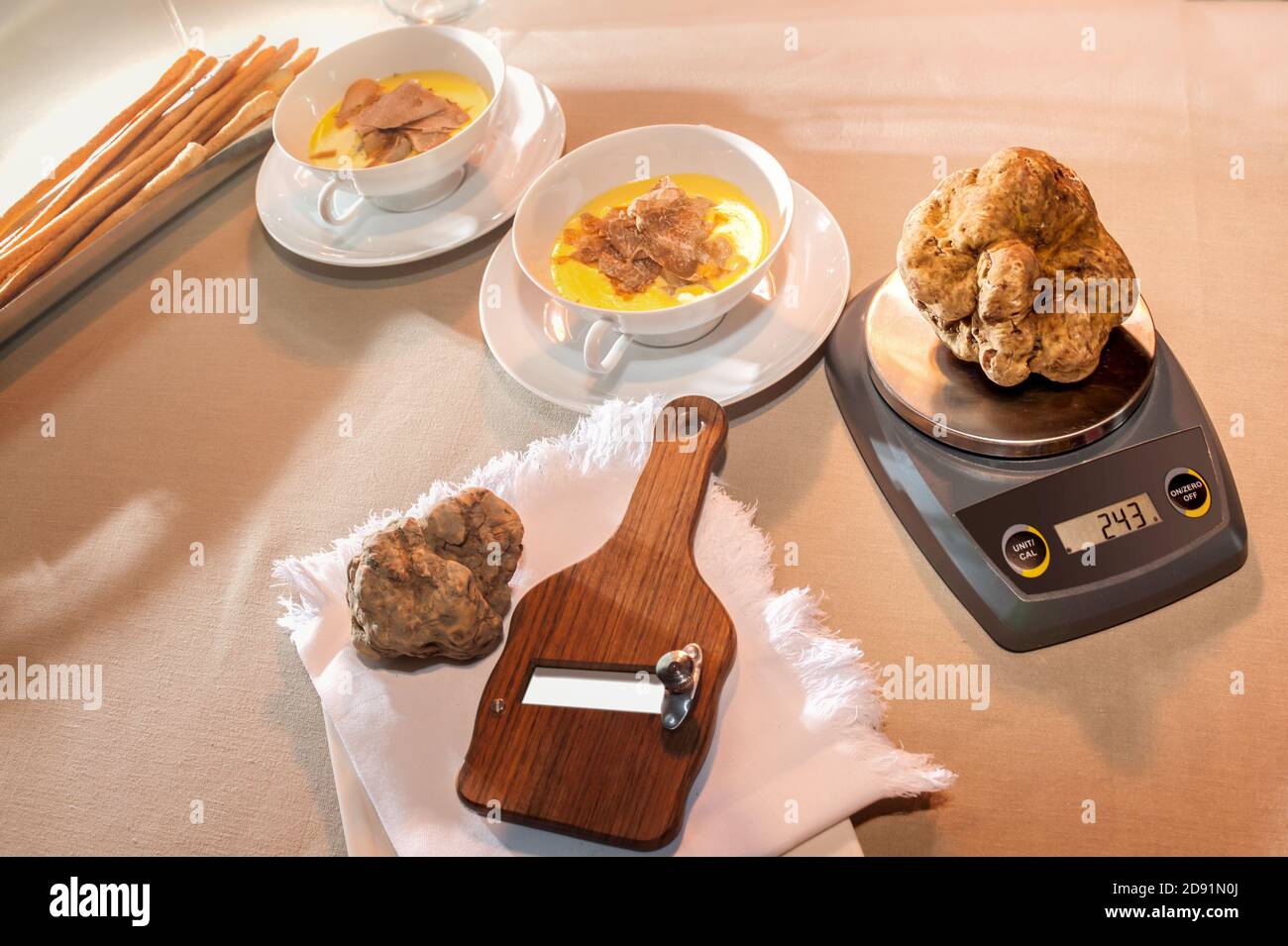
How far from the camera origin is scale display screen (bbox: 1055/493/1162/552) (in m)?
0.78

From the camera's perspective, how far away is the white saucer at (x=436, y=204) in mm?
1121

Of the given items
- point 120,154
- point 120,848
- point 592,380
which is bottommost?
point 120,848

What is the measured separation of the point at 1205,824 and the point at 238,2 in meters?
1.50

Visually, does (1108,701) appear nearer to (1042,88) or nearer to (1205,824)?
(1205,824)

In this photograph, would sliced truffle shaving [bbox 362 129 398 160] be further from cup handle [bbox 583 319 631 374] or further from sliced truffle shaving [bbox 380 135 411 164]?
cup handle [bbox 583 319 631 374]

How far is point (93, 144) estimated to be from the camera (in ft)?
3.96

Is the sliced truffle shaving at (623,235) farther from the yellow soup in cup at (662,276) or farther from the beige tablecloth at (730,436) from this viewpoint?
the beige tablecloth at (730,436)

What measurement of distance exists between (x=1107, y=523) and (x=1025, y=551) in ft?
0.21

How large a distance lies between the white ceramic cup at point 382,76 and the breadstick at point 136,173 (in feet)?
0.40

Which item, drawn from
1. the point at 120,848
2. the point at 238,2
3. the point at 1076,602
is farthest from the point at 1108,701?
the point at 238,2

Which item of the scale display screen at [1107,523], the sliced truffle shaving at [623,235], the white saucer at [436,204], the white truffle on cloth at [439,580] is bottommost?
the scale display screen at [1107,523]

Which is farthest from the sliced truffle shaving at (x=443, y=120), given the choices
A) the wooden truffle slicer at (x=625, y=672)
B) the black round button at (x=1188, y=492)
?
the black round button at (x=1188, y=492)

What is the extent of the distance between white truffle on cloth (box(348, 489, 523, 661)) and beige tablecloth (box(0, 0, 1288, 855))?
14 centimetres

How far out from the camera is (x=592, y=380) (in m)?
0.97
